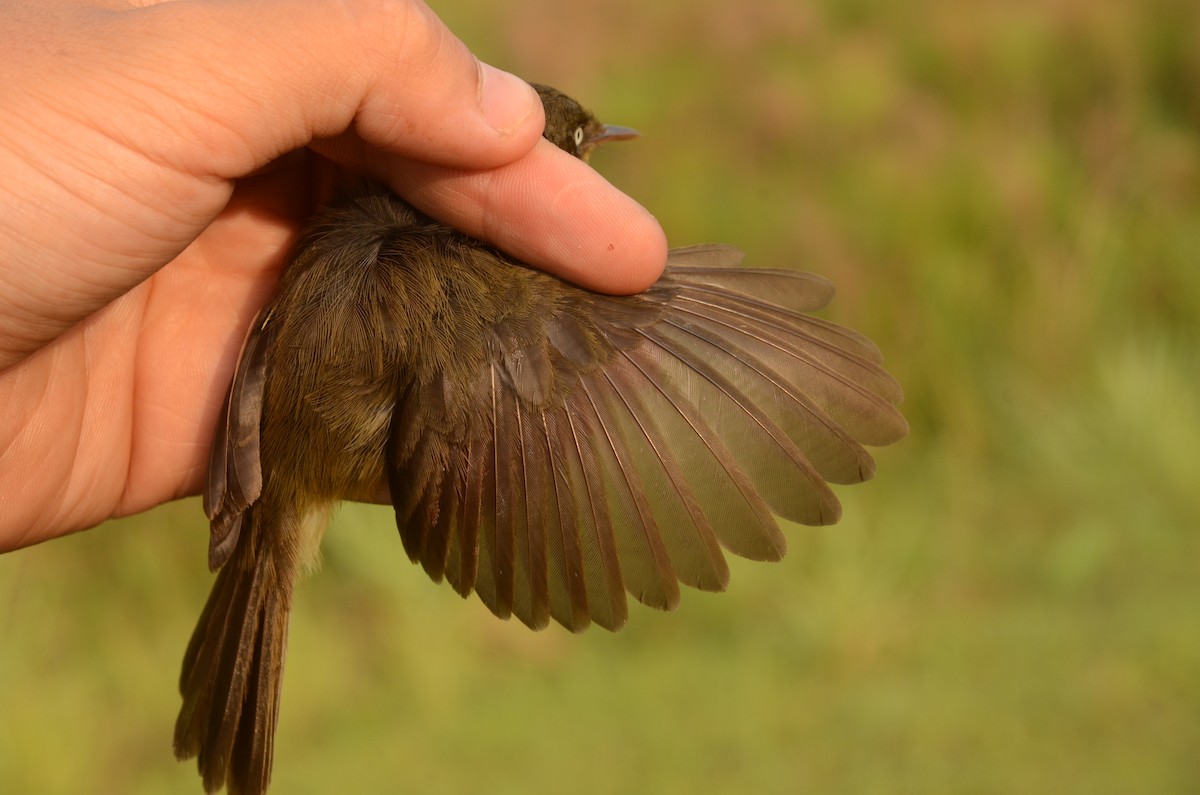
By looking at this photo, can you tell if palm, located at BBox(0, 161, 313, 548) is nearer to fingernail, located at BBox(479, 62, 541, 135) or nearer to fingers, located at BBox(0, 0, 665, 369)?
fingers, located at BBox(0, 0, 665, 369)

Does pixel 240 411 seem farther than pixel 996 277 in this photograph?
No

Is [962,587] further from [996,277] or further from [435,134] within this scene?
[435,134]

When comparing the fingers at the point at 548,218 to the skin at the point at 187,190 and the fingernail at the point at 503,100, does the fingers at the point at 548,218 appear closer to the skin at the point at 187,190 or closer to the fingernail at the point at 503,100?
the skin at the point at 187,190

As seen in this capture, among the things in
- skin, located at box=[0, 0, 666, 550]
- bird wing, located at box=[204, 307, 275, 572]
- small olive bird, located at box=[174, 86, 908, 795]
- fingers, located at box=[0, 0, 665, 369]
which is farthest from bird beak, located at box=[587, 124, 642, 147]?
bird wing, located at box=[204, 307, 275, 572]

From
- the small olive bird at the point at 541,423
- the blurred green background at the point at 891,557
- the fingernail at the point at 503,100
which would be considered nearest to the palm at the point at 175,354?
the small olive bird at the point at 541,423

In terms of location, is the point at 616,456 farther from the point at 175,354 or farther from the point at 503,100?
the point at 175,354

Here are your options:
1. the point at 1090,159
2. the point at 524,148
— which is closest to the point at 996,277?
the point at 1090,159

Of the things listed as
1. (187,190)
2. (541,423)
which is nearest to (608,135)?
(541,423)
